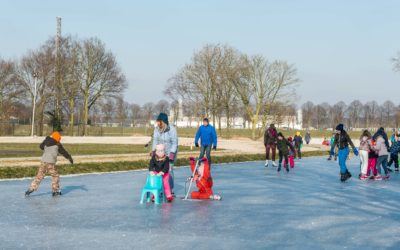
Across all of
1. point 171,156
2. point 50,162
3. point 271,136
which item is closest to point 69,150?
point 271,136

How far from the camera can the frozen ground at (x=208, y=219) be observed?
7.04 metres

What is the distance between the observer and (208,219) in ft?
29.5

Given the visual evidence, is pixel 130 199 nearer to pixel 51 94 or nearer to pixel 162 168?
pixel 162 168

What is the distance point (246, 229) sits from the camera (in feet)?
26.3

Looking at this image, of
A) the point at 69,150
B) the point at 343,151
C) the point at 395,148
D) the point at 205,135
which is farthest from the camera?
the point at 69,150

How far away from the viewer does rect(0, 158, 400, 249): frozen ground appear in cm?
704

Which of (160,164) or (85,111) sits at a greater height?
(85,111)

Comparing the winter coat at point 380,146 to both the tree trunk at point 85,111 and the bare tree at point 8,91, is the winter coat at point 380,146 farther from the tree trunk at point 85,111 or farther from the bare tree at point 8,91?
the bare tree at point 8,91

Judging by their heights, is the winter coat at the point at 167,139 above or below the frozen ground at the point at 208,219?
above

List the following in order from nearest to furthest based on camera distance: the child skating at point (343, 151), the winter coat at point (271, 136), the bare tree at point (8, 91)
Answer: the child skating at point (343, 151), the winter coat at point (271, 136), the bare tree at point (8, 91)

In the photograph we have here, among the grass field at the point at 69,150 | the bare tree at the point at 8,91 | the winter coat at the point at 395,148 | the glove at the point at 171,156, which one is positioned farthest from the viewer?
the bare tree at the point at 8,91

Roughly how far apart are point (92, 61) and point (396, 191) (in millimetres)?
51428

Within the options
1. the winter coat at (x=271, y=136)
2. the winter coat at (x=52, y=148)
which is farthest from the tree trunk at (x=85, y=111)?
the winter coat at (x=52, y=148)

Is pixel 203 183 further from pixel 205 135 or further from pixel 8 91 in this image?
pixel 8 91
